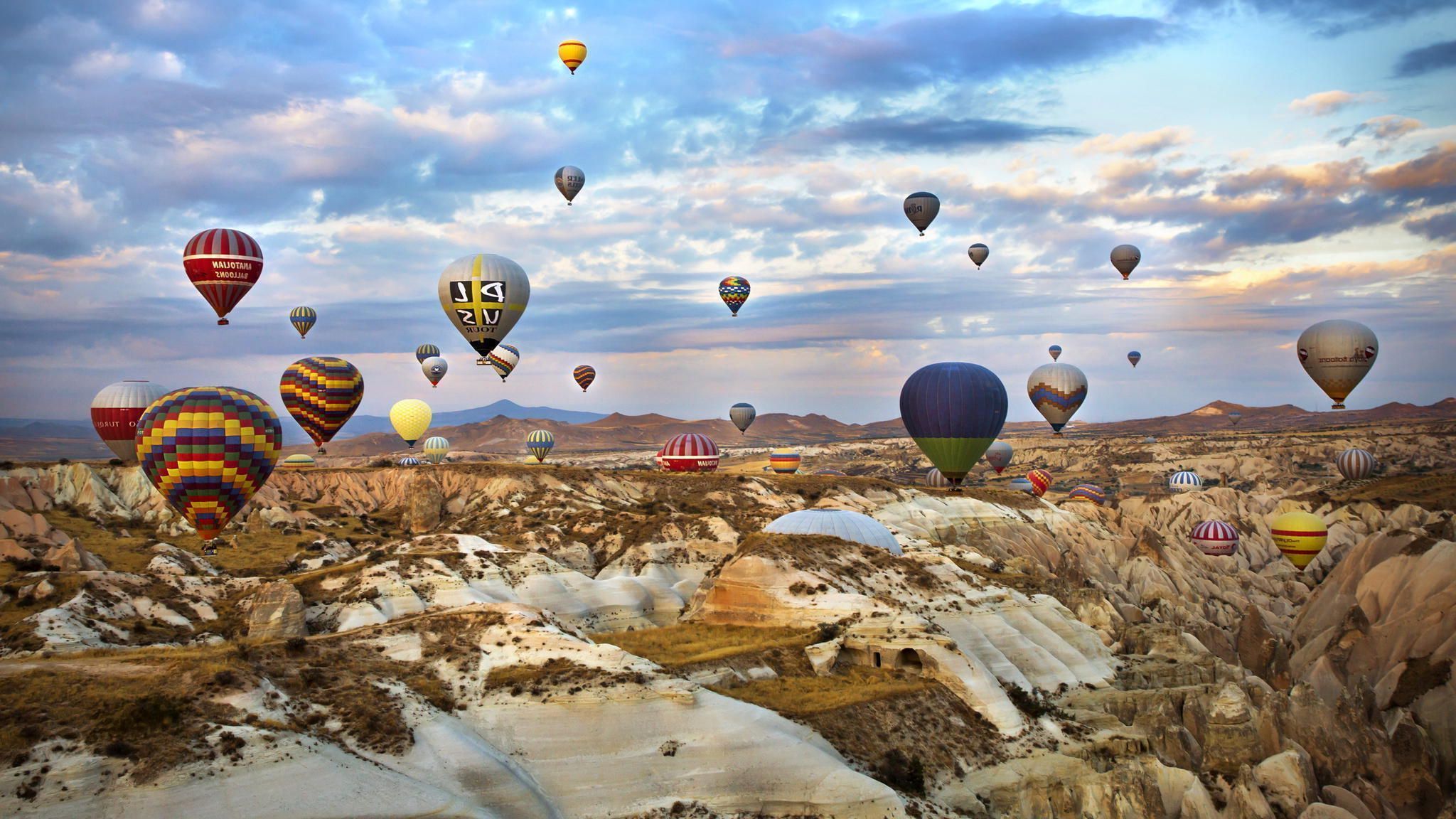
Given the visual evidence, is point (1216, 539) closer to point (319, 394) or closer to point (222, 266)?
point (319, 394)

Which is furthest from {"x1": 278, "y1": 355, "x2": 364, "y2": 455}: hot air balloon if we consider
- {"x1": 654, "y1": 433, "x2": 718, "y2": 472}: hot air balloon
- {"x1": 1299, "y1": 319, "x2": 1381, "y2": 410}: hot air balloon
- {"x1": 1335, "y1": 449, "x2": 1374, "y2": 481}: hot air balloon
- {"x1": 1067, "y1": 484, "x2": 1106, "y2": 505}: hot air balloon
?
{"x1": 1335, "y1": 449, "x2": 1374, "y2": 481}: hot air balloon

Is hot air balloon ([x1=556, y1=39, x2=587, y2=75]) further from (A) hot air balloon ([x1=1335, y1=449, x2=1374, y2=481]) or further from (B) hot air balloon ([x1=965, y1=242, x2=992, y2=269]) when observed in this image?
(A) hot air balloon ([x1=1335, y1=449, x2=1374, y2=481])

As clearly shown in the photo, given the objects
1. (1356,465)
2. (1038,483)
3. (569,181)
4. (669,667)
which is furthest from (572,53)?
(1356,465)

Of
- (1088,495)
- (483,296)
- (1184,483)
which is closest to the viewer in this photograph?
(483,296)

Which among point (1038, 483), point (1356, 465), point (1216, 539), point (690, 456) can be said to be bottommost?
point (1216, 539)

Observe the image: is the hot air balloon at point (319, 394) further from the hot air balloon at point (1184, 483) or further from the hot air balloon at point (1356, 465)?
the hot air balloon at point (1356, 465)

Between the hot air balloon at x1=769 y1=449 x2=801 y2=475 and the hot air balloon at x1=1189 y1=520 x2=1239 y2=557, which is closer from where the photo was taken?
the hot air balloon at x1=1189 y1=520 x2=1239 y2=557

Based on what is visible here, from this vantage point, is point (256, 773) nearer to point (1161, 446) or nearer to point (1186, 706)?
point (1186, 706)
